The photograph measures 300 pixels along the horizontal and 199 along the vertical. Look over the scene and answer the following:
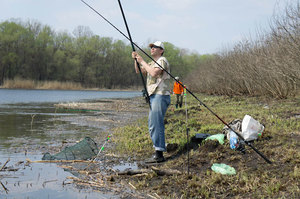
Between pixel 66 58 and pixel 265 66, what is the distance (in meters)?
72.5

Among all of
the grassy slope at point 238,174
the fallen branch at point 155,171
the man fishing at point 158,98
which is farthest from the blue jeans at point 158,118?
the fallen branch at point 155,171

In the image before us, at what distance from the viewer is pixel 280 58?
13.3m

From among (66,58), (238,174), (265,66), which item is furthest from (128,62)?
(238,174)

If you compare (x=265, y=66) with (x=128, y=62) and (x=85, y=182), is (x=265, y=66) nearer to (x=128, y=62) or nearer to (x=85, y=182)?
(x=85, y=182)

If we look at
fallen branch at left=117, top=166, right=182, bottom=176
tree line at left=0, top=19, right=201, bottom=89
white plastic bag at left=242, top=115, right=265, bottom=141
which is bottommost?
fallen branch at left=117, top=166, right=182, bottom=176

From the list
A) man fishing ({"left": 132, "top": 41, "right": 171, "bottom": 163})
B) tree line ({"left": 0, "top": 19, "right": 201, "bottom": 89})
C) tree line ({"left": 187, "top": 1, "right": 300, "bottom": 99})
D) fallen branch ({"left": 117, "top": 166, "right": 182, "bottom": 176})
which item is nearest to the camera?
fallen branch ({"left": 117, "top": 166, "right": 182, "bottom": 176})

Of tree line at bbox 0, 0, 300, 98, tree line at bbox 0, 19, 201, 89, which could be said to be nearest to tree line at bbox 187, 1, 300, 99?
tree line at bbox 0, 0, 300, 98

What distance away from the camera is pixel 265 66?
Result: 15.7m

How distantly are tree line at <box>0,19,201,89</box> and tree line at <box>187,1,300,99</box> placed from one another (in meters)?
49.8

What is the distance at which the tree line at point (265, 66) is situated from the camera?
11883 millimetres

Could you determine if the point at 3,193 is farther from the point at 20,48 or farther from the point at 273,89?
the point at 20,48

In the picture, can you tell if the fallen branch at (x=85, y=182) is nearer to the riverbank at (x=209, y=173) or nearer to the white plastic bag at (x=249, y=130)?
the riverbank at (x=209, y=173)

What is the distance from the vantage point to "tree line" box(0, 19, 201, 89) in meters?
69.6

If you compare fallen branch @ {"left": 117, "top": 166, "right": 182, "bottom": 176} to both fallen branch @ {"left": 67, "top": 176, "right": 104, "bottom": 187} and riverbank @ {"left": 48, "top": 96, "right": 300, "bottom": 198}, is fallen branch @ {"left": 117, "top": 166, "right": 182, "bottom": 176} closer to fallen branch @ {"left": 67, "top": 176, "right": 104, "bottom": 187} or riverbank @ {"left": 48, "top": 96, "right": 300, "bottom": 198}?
riverbank @ {"left": 48, "top": 96, "right": 300, "bottom": 198}
